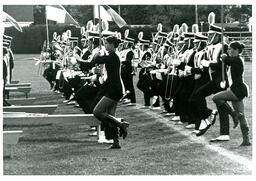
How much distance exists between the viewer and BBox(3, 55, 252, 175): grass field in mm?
8969

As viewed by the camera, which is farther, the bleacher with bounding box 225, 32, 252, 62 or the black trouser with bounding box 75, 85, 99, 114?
the bleacher with bounding box 225, 32, 252, 62

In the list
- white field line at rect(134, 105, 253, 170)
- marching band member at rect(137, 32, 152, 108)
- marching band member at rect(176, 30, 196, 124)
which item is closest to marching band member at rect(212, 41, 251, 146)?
white field line at rect(134, 105, 253, 170)

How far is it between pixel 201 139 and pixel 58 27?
1893 inches

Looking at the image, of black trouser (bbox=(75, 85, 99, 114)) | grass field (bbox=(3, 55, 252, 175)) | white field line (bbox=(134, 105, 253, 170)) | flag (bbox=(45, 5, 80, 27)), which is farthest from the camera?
flag (bbox=(45, 5, 80, 27))

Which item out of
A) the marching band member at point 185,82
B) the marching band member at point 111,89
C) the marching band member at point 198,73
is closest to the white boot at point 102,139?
the marching band member at point 111,89

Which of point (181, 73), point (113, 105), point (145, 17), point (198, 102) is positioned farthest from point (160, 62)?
point (145, 17)

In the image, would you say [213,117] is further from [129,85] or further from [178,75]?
[129,85]

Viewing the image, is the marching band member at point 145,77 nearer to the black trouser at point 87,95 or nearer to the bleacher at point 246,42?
the black trouser at point 87,95

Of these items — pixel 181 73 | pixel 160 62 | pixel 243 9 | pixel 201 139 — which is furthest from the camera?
pixel 243 9

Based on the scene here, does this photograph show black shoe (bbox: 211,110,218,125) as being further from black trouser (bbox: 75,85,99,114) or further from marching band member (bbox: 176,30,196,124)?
black trouser (bbox: 75,85,99,114)

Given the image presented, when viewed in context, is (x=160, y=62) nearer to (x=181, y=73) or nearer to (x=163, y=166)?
(x=181, y=73)

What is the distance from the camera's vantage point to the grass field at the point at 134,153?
353 inches

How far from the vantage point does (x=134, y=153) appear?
10.4 m

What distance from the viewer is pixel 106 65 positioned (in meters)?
10.9
